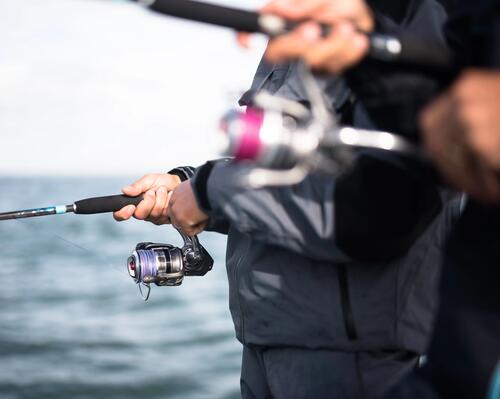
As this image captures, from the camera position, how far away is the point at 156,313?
401 inches

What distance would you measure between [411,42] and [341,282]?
2.35 ft

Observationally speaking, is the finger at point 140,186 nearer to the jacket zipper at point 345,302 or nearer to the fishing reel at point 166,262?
the fishing reel at point 166,262

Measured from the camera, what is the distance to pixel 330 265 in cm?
201

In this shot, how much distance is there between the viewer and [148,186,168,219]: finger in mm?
2602

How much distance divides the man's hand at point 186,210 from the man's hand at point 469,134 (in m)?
0.93

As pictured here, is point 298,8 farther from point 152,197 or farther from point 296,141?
point 152,197

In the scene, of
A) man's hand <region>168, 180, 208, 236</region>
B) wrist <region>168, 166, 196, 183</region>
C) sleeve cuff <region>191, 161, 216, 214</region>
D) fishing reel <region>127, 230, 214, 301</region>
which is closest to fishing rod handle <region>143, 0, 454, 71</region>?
sleeve cuff <region>191, 161, 216, 214</region>

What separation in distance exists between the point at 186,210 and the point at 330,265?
41 cm

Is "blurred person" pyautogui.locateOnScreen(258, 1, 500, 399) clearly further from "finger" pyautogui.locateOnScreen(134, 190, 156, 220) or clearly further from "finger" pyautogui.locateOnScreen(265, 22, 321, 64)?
"finger" pyautogui.locateOnScreen(134, 190, 156, 220)

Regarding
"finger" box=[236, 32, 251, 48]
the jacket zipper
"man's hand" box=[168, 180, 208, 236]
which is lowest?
the jacket zipper

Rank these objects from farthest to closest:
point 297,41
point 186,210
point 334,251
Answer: point 186,210
point 334,251
point 297,41

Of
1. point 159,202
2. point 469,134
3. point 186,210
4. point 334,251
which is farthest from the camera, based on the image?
point 159,202

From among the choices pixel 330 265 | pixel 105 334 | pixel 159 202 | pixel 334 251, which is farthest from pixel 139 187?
pixel 105 334

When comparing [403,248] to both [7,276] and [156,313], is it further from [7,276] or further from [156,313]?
[7,276]
